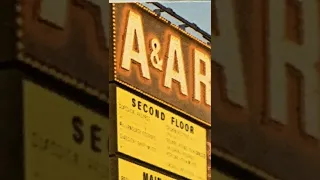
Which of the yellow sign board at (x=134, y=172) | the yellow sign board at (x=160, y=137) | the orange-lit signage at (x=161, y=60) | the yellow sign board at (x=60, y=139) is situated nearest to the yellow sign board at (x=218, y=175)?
the yellow sign board at (x=160, y=137)

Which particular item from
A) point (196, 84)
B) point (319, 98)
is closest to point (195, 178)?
point (196, 84)

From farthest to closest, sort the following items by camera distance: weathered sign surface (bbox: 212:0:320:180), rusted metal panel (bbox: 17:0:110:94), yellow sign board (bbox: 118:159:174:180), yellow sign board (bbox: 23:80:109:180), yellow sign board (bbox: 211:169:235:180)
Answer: weathered sign surface (bbox: 212:0:320:180) < yellow sign board (bbox: 211:169:235:180) < yellow sign board (bbox: 118:159:174:180) < rusted metal panel (bbox: 17:0:110:94) < yellow sign board (bbox: 23:80:109:180)

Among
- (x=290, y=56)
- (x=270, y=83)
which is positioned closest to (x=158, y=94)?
(x=270, y=83)

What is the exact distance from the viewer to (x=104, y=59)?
4.37m

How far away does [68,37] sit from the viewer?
164 inches

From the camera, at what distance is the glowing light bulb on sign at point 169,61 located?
4648mm

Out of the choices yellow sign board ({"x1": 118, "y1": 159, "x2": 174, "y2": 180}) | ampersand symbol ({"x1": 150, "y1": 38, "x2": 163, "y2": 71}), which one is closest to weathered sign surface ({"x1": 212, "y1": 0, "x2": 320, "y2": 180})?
ampersand symbol ({"x1": 150, "y1": 38, "x2": 163, "y2": 71})

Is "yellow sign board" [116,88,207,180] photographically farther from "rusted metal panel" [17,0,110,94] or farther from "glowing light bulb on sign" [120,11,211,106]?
"rusted metal panel" [17,0,110,94]

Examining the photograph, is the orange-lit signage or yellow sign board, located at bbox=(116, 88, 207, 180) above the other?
the orange-lit signage

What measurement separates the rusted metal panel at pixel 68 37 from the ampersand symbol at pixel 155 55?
43cm

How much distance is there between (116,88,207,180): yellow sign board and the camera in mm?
4535

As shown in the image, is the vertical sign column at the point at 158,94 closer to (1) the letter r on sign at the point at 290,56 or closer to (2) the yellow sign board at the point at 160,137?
(2) the yellow sign board at the point at 160,137

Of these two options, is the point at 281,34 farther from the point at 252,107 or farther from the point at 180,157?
the point at 180,157

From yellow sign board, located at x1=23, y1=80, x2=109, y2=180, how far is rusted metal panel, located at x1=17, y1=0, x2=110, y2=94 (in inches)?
6.5
